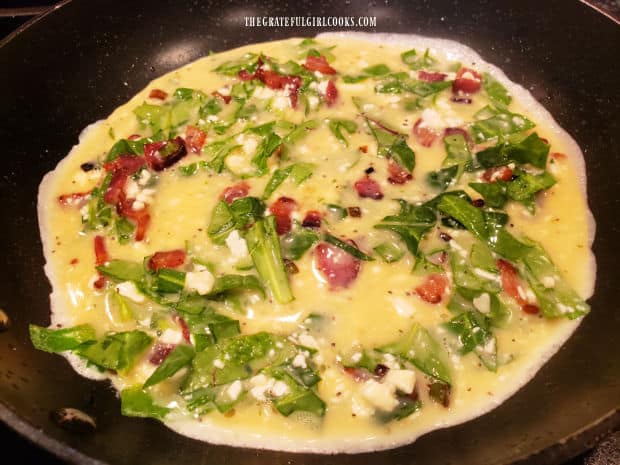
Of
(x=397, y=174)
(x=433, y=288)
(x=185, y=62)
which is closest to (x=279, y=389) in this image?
(x=433, y=288)

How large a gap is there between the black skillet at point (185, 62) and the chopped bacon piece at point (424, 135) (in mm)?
861

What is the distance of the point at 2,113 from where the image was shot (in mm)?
3164

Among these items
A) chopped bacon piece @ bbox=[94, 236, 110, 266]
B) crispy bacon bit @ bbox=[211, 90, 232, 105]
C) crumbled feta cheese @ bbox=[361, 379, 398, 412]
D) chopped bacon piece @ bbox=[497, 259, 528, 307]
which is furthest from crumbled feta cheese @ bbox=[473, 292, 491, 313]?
crispy bacon bit @ bbox=[211, 90, 232, 105]

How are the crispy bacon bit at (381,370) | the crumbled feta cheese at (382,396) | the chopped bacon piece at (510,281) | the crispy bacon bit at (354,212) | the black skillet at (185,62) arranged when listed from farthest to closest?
the crispy bacon bit at (354,212), the chopped bacon piece at (510,281), the crispy bacon bit at (381,370), the crumbled feta cheese at (382,396), the black skillet at (185,62)

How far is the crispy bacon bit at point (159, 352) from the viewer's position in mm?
2527

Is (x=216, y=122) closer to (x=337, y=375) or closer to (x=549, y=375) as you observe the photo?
(x=337, y=375)

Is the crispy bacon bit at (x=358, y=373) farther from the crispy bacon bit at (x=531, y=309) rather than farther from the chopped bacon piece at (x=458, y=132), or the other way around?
the chopped bacon piece at (x=458, y=132)

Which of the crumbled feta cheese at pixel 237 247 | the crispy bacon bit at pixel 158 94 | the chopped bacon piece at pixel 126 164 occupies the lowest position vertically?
the crumbled feta cheese at pixel 237 247

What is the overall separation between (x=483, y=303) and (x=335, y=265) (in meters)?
0.76

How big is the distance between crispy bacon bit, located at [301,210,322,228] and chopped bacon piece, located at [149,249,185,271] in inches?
27.1

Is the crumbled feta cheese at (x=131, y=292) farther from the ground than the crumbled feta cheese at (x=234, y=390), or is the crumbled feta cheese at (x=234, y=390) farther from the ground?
the crumbled feta cheese at (x=131, y=292)

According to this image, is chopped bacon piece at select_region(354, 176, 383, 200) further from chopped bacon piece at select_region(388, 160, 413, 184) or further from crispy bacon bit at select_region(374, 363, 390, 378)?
crispy bacon bit at select_region(374, 363, 390, 378)

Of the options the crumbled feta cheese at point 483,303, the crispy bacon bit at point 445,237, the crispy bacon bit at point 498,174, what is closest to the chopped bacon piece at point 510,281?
the crumbled feta cheese at point 483,303

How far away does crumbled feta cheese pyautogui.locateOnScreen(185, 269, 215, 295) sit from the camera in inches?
105
